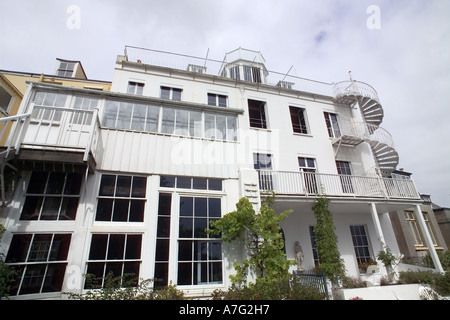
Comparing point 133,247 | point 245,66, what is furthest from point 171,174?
point 245,66

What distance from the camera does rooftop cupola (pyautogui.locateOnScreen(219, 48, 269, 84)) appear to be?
14.1 m

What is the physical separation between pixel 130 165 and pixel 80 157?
165 cm

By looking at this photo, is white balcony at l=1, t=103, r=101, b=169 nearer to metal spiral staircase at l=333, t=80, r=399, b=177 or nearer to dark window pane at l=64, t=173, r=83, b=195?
dark window pane at l=64, t=173, r=83, b=195

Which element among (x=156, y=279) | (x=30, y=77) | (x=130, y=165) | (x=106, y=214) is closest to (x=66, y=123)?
(x=130, y=165)

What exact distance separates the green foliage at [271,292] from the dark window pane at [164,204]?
2.99 m

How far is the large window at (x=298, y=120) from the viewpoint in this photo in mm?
12554

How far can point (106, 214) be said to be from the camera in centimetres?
683

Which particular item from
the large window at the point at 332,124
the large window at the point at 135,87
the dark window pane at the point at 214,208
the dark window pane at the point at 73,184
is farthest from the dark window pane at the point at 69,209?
the large window at the point at 332,124

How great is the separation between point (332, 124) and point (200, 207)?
33.6 ft

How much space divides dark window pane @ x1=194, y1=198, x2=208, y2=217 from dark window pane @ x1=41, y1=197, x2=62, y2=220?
4258 millimetres

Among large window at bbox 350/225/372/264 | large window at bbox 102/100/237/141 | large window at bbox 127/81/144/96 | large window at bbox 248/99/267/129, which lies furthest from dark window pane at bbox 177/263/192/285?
large window at bbox 350/225/372/264

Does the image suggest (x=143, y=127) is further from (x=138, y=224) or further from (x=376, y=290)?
(x=376, y=290)

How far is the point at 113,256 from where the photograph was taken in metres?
6.40

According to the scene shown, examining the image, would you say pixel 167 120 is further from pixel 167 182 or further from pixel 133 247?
pixel 133 247
